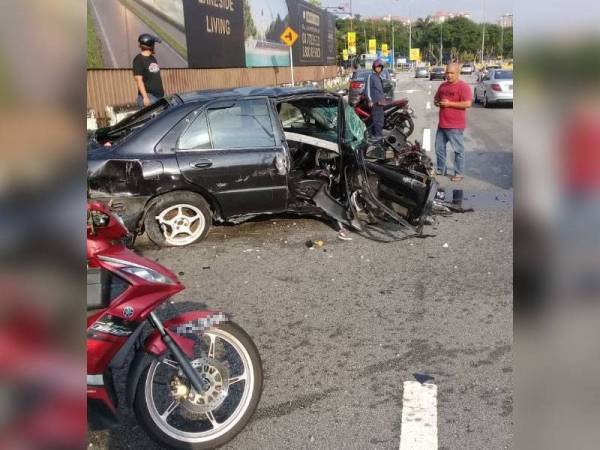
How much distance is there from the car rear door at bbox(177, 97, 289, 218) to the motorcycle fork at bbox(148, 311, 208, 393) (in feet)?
11.3

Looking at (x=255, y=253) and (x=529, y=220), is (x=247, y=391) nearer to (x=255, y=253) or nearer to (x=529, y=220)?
(x=529, y=220)

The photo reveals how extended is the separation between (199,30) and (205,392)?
1995cm

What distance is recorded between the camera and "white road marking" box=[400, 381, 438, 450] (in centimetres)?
293

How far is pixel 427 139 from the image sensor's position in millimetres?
14305

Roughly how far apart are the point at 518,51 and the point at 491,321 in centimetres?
380

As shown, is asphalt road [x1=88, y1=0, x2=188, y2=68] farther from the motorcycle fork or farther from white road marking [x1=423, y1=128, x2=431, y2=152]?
the motorcycle fork

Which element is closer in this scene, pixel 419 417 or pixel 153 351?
pixel 153 351

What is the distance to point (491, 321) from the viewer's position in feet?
14.1

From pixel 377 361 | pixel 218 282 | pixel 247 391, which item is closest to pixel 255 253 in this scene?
pixel 218 282

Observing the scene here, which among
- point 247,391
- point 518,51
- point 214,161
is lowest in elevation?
point 247,391

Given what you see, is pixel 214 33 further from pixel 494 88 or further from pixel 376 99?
pixel 376 99

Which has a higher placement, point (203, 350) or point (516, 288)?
point (516, 288)

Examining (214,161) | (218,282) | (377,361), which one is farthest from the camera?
(214,161)

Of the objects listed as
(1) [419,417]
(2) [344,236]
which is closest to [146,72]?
(2) [344,236]
